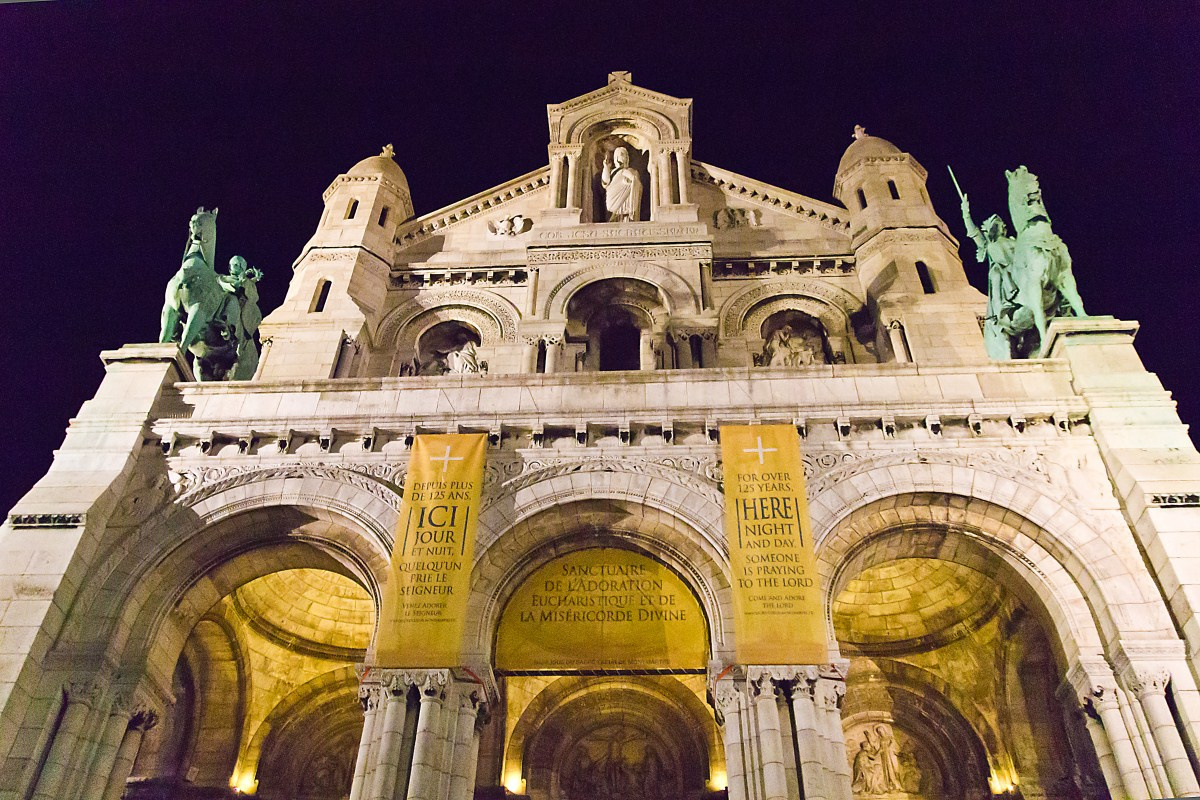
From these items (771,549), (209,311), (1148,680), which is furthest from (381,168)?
(1148,680)

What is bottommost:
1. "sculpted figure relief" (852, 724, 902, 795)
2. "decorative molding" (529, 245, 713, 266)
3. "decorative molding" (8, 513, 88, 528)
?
"sculpted figure relief" (852, 724, 902, 795)

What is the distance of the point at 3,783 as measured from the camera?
39.7 ft

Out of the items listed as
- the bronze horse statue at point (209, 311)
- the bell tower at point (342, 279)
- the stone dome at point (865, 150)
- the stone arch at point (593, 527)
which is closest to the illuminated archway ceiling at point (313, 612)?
the bronze horse statue at point (209, 311)

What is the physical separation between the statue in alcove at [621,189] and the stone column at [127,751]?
16.9 metres

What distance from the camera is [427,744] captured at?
40.2ft

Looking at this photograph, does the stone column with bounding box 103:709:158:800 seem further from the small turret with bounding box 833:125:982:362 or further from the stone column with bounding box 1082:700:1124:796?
the small turret with bounding box 833:125:982:362

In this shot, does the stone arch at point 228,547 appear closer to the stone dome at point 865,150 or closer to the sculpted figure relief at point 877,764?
the sculpted figure relief at point 877,764

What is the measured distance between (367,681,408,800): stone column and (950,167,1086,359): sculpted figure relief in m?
12.5

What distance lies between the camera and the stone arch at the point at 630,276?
74.5 ft

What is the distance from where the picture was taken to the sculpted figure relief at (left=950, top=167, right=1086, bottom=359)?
17188 mm

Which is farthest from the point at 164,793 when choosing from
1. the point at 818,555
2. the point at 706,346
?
the point at 706,346

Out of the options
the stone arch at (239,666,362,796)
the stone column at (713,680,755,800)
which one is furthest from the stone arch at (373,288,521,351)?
the stone column at (713,680,755,800)

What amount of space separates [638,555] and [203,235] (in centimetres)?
1141

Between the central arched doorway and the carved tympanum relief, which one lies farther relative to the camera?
the carved tympanum relief
